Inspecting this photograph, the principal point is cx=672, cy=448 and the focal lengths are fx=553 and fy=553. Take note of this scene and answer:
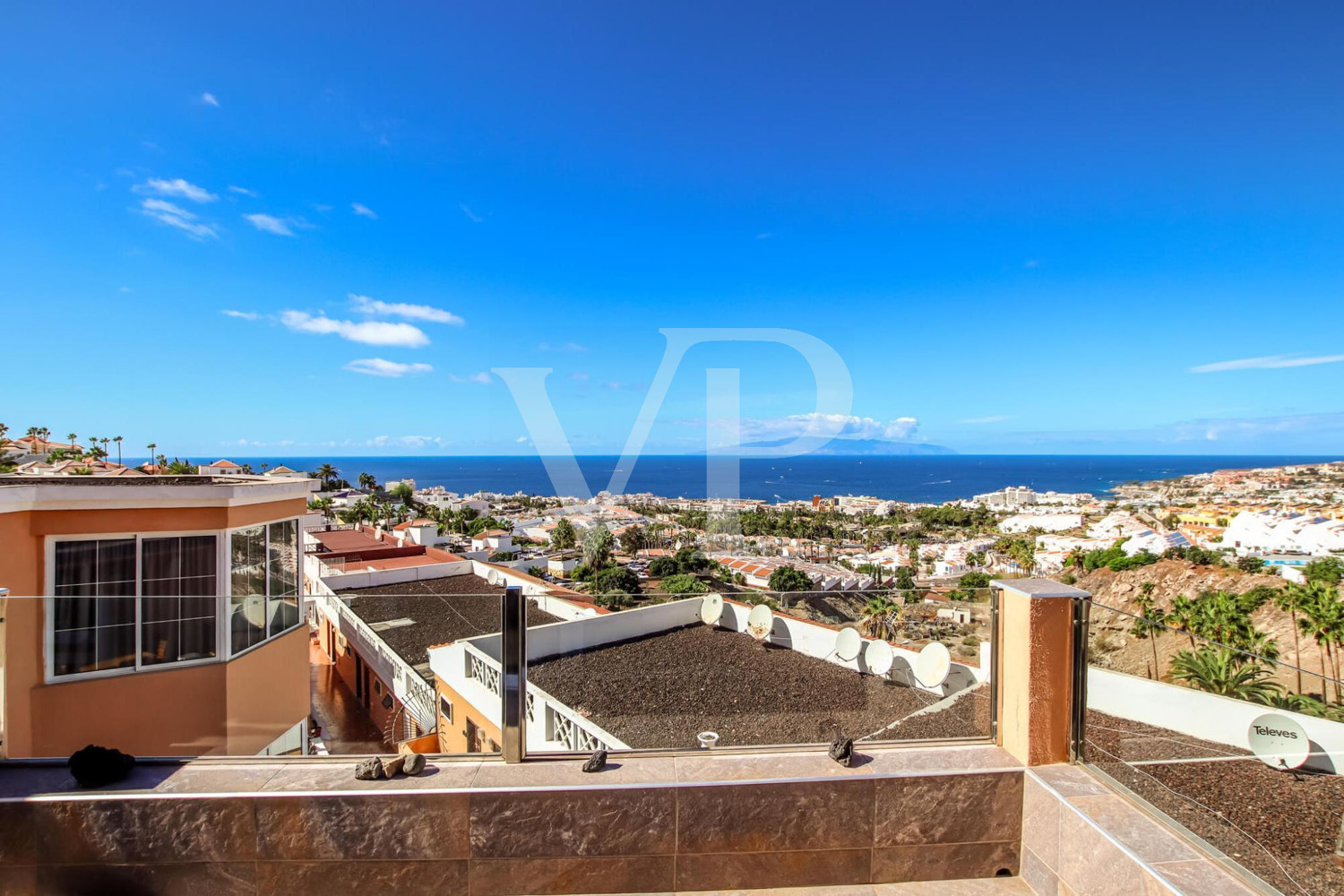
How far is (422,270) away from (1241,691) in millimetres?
25517

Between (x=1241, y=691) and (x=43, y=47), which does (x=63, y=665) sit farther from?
(x=43, y=47)

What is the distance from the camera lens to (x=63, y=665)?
3064mm

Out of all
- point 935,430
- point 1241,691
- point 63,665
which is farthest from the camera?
point 935,430

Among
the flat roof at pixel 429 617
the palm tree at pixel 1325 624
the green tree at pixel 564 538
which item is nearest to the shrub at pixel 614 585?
the flat roof at pixel 429 617

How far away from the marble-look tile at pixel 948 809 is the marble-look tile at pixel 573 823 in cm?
91

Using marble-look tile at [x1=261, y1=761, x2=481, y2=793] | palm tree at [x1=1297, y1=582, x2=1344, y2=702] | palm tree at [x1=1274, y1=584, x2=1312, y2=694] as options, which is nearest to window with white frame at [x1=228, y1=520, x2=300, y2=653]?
marble-look tile at [x1=261, y1=761, x2=481, y2=793]

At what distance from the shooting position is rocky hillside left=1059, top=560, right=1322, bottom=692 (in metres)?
2.53

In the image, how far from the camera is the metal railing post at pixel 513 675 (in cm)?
244

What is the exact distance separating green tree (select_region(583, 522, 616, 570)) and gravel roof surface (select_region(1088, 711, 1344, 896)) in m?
18.0

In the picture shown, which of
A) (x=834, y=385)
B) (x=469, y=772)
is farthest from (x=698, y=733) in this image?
(x=834, y=385)

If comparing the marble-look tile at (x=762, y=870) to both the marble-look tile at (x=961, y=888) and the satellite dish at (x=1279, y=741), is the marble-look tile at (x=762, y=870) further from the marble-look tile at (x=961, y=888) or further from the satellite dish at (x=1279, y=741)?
the satellite dish at (x=1279, y=741)

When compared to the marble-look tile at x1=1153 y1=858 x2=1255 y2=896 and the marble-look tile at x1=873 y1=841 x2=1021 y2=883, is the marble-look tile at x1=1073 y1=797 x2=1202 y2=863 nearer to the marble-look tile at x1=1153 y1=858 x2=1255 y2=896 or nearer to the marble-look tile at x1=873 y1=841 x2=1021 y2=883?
the marble-look tile at x1=1153 y1=858 x2=1255 y2=896

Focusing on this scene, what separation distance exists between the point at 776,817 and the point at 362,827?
1.64 meters

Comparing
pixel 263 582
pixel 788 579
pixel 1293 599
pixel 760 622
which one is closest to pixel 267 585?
pixel 263 582
